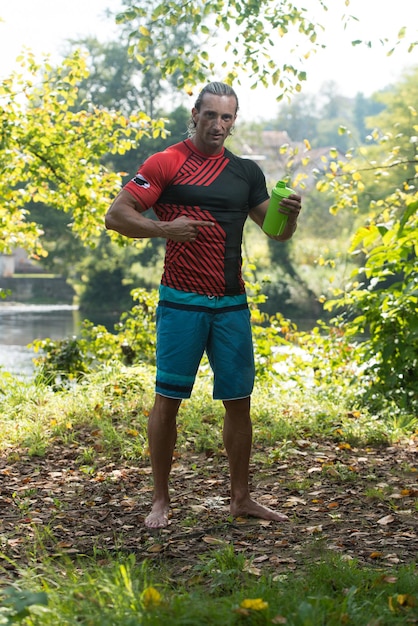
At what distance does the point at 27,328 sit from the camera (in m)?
24.3

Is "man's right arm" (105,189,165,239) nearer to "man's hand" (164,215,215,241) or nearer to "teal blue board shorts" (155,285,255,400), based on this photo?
"man's hand" (164,215,215,241)

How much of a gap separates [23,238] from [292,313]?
59.9ft

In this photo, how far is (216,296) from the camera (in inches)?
135

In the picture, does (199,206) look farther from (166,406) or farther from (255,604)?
(255,604)

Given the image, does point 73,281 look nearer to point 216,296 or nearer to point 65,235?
point 65,235

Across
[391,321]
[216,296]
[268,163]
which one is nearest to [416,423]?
[391,321]

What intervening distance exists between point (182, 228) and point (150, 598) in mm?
1494

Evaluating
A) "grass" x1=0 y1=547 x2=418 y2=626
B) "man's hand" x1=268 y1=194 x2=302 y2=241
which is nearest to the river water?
"man's hand" x1=268 y1=194 x2=302 y2=241

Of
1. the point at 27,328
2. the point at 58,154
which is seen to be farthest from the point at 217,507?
the point at 27,328

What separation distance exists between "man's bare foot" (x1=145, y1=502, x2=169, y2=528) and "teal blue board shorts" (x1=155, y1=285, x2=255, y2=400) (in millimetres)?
499

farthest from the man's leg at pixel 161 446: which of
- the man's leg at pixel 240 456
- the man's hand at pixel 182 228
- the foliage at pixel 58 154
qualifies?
the foliage at pixel 58 154

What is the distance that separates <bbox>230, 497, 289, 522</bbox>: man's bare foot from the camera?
360 centimetres

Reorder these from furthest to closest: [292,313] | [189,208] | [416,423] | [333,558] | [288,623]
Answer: [292,313], [416,423], [189,208], [333,558], [288,623]

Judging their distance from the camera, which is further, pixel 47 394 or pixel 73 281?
pixel 73 281
